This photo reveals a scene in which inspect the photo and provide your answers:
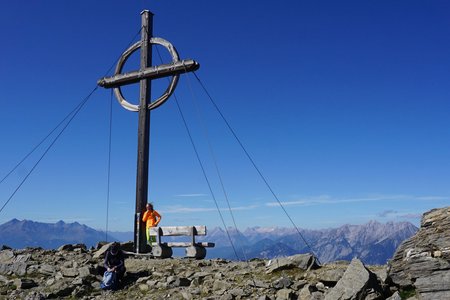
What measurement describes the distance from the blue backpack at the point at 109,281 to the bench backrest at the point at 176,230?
3.73 m

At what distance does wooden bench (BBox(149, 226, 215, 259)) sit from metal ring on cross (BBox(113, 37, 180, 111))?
5.64m

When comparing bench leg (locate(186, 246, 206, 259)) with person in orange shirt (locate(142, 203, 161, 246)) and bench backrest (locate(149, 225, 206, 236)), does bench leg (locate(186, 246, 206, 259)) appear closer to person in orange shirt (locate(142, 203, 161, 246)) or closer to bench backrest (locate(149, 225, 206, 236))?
bench backrest (locate(149, 225, 206, 236))

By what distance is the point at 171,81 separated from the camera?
62.7 ft

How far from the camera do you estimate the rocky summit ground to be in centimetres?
995

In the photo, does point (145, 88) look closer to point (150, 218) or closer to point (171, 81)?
point (171, 81)

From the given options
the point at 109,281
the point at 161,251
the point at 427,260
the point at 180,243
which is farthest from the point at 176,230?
the point at 427,260

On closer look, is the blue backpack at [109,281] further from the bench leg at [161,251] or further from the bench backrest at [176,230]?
the bench backrest at [176,230]

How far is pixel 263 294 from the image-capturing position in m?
11.8

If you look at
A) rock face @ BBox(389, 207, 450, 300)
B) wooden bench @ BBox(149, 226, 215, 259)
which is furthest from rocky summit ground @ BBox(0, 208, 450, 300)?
wooden bench @ BBox(149, 226, 215, 259)

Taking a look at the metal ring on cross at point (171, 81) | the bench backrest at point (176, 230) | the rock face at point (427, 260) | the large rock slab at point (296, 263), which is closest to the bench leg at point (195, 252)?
the bench backrest at point (176, 230)

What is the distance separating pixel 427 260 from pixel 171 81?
13.0 m

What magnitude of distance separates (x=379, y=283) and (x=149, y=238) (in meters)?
11.3

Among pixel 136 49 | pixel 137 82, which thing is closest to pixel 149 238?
pixel 137 82

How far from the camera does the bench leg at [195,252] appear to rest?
1728cm
